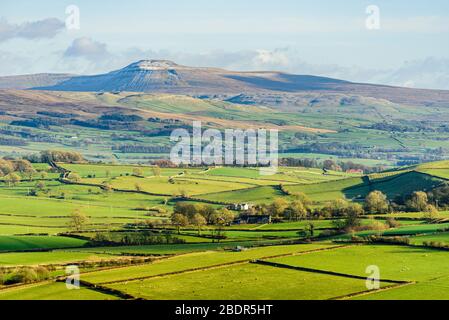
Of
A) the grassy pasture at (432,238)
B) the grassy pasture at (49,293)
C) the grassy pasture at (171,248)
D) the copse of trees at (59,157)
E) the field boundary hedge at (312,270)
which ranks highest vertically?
the copse of trees at (59,157)

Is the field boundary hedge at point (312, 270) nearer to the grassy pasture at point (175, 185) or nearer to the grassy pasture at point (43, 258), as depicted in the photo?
the grassy pasture at point (43, 258)

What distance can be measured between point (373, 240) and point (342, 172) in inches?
3923

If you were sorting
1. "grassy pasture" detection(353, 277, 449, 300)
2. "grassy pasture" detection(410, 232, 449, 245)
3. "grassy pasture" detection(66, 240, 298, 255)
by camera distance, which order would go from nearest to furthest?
"grassy pasture" detection(353, 277, 449, 300)
"grassy pasture" detection(410, 232, 449, 245)
"grassy pasture" detection(66, 240, 298, 255)

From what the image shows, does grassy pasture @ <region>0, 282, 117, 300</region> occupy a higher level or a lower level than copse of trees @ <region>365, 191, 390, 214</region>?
lower

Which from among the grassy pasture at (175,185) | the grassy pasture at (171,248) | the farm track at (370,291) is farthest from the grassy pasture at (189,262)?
the grassy pasture at (175,185)

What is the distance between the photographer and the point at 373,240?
241ft

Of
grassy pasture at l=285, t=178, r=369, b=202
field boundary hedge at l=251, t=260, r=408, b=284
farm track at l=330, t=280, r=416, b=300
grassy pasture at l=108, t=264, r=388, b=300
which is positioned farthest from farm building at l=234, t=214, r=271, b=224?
farm track at l=330, t=280, r=416, b=300

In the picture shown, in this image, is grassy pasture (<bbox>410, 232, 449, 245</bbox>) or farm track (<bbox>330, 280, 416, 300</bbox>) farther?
grassy pasture (<bbox>410, 232, 449, 245</bbox>)

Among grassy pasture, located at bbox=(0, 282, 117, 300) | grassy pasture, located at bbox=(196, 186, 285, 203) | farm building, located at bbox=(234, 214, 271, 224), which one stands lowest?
grassy pasture, located at bbox=(0, 282, 117, 300)

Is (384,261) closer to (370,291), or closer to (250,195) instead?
(370,291)

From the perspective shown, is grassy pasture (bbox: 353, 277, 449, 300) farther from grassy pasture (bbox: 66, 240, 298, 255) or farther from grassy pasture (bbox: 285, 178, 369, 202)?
grassy pasture (bbox: 285, 178, 369, 202)

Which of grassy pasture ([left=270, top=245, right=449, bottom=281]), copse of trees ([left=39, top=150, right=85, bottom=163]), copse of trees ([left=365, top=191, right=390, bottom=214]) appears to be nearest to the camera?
grassy pasture ([left=270, top=245, right=449, bottom=281])
